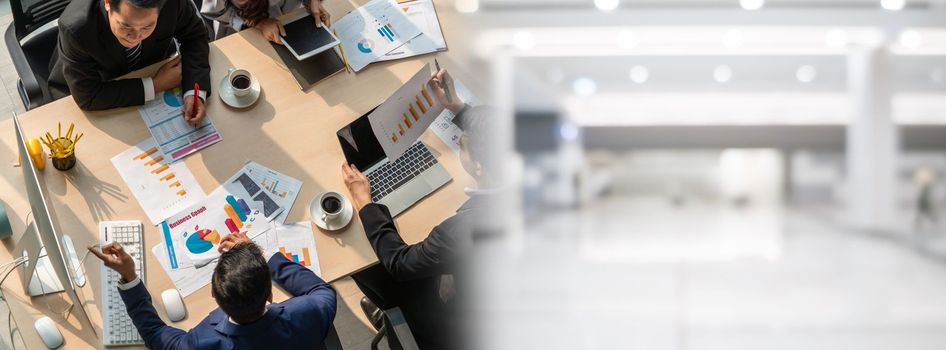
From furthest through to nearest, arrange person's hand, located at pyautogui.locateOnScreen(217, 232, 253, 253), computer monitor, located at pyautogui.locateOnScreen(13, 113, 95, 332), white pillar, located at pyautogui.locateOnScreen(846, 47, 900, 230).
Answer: white pillar, located at pyautogui.locateOnScreen(846, 47, 900, 230), person's hand, located at pyautogui.locateOnScreen(217, 232, 253, 253), computer monitor, located at pyautogui.locateOnScreen(13, 113, 95, 332)

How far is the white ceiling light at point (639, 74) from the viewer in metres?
1.42

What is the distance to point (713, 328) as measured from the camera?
6.31ft

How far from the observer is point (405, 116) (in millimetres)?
1168

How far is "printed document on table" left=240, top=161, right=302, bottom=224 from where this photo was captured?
1.20 meters

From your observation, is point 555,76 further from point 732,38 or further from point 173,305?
point 173,305

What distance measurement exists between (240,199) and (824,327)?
215 cm

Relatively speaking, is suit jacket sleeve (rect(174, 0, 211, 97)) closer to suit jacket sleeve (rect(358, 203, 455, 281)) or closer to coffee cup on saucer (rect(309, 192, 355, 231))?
coffee cup on saucer (rect(309, 192, 355, 231))

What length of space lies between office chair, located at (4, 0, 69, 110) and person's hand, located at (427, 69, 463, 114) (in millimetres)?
940

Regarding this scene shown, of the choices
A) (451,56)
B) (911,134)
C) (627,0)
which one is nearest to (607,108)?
(627,0)

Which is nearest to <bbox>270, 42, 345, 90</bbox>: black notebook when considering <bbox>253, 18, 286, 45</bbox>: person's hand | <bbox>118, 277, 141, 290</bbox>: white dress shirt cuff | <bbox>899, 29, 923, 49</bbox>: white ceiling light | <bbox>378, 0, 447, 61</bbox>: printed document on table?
<bbox>253, 18, 286, 45</bbox>: person's hand

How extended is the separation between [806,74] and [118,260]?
1.85 meters

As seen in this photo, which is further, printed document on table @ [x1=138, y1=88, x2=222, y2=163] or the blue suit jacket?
printed document on table @ [x1=138, y1=88, x2=222, y2=163]

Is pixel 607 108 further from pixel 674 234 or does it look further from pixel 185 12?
pixel 185 12

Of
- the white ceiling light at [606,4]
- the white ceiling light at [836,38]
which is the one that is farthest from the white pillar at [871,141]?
the white ceiling light at [606,4]
